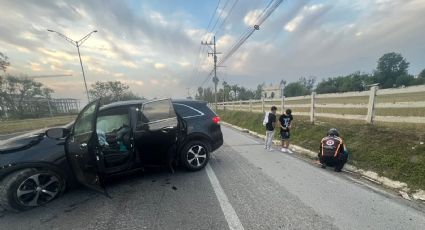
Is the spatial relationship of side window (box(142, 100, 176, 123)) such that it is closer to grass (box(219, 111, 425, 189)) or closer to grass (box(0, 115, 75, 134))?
grass (box(219, 111, 425, 189))

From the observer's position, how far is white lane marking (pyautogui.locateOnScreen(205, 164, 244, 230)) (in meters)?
2.97

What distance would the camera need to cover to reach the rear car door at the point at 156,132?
4.56 meters

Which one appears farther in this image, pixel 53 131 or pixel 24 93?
pixel 24 93

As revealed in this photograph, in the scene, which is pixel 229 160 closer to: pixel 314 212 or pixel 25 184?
pixel 314 212

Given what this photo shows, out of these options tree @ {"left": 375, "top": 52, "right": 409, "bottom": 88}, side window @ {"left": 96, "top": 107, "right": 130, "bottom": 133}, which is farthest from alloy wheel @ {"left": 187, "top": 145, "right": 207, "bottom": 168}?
tree @ {"left": 375, "top": 52, "right": 409, "bottom": 88}

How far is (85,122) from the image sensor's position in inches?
152

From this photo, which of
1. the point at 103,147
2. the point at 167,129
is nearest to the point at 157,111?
the point at 167,129

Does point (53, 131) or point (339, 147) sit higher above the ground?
point (53, 131)

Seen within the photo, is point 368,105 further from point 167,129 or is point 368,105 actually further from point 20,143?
point 20,143

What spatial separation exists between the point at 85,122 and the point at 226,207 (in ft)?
8.84

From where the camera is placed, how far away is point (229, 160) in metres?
6.19

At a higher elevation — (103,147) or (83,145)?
(83,145)

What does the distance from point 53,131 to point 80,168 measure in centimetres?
83

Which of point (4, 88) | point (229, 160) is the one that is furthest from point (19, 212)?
point (4, 88)
